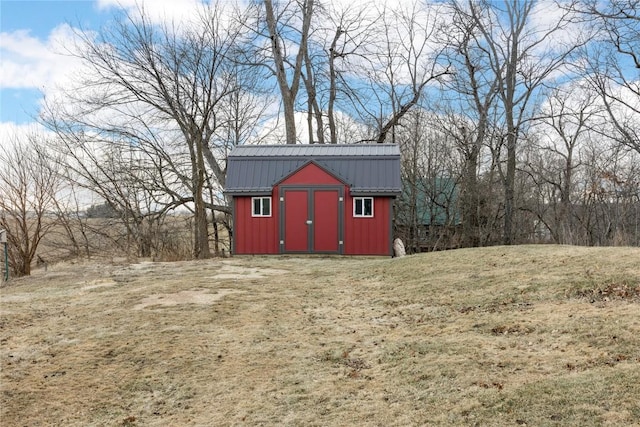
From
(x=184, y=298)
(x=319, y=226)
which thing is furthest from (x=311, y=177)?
(x=184, y=298)

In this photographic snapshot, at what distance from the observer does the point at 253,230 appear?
1505 cm

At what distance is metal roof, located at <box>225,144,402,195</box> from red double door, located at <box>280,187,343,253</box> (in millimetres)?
603

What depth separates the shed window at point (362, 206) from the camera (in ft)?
48.6

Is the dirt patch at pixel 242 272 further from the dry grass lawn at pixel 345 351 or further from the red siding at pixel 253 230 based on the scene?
the red siding at pixel 253 230

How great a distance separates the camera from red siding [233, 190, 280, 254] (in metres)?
15.0

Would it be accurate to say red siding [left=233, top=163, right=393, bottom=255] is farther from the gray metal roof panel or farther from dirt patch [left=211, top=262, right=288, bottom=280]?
dirt patch [left=211, top=262, right=288, bottom=280]

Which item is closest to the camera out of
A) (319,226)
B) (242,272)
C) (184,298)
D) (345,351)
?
(345,351)

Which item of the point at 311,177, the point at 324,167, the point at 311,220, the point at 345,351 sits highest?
the point at 324,167

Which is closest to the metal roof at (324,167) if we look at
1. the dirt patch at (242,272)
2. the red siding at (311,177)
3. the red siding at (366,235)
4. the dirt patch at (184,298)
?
the red siding at (311,177)

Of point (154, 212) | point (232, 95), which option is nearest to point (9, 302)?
point (154, 212)

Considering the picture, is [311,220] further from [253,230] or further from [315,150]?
[315,150]

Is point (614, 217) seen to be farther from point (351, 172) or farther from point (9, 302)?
point (9, 302)

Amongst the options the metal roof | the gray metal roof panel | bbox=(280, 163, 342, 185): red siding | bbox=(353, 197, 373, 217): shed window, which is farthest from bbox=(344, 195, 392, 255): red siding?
the gray metal roof panel

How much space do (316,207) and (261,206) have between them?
68.0 inches
